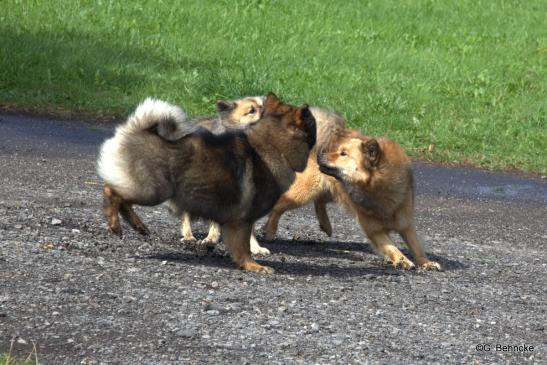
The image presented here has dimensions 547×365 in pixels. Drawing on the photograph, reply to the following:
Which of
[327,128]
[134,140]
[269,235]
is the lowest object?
[269,235]

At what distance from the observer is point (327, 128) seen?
376 inches

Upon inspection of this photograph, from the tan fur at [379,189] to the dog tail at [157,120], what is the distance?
1.66m

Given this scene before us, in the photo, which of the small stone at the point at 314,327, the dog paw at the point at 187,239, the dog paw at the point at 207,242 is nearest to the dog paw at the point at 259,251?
the dog paw at the point at 207,242

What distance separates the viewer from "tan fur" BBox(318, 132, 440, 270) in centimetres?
899

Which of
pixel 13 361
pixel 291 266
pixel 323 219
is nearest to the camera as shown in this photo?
pixel 13 361

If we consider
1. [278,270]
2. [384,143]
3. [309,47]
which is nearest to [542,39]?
[309,47]

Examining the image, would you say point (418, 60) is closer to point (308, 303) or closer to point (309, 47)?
point (309, 47)

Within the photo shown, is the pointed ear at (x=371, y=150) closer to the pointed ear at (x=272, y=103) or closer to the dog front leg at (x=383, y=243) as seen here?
the dog front leg at (x=383, y=243)

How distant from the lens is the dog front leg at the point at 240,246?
801cm

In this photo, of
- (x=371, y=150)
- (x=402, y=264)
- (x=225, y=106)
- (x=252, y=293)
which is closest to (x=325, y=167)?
(x=371, y=150)

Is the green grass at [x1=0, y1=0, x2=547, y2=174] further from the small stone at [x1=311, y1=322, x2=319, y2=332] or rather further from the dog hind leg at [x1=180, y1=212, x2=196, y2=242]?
the small stone at [x1=311, y1=322, x2=319, y2=332]

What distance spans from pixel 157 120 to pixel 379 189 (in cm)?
217

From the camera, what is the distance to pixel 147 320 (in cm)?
621

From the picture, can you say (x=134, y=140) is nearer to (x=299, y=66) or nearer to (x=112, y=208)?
(x=112, y=208)
